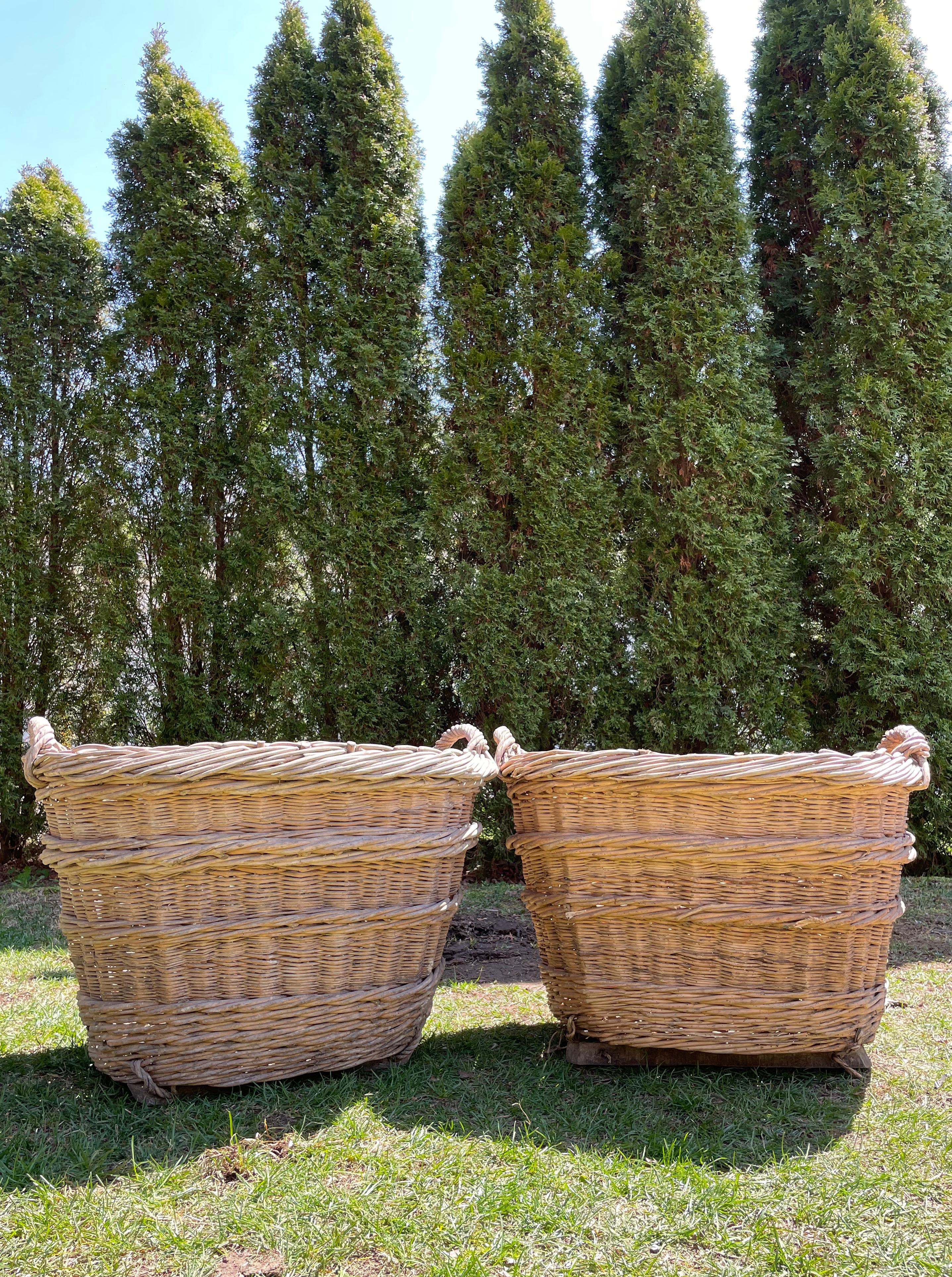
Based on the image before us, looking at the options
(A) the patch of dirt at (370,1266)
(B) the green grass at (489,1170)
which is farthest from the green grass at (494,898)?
(A) the patch of dirt at (370,1266)

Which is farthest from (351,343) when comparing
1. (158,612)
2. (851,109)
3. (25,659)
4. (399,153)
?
(851,109)

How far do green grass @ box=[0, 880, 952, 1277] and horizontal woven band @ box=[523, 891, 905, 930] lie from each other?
403 mm

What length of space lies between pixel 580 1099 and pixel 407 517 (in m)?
3.18

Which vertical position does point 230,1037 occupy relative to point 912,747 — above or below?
below

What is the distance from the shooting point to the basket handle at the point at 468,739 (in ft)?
7.92

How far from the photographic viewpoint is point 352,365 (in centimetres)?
455

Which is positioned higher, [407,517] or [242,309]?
[242,309]

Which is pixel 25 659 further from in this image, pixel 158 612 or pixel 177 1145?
pixel 177 1145

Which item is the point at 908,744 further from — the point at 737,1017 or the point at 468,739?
the point at 468,739

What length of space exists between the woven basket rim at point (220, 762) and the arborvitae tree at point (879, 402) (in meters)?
3.32

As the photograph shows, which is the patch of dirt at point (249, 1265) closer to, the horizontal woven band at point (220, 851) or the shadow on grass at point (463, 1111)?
the shadow on grass at point (463, 1111)

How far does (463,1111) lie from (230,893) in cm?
73

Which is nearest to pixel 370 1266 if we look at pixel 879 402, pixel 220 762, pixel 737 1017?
pixel 220 762

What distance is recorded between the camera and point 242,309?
494 centimetres
